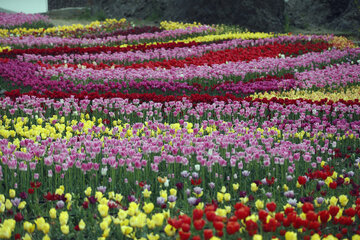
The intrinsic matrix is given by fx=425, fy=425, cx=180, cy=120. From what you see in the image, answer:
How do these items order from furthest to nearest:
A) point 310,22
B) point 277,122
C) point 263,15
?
point 310,22 → point 263,15 → point 277,122

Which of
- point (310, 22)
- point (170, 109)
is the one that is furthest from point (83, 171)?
point (310, 22)

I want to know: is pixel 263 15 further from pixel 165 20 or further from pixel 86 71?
pixel 86 71

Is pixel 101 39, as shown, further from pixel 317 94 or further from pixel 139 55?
pixel 317 94

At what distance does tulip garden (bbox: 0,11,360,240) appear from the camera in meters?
3.06

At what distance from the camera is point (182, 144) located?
15.6 ft

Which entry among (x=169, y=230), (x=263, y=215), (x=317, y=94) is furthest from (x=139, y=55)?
(x=263, y=215)

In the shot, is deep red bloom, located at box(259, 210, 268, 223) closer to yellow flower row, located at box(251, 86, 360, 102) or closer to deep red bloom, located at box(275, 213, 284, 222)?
deep red bloom, located at box(275, 213, 284, 222)

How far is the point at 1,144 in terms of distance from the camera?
15.4ft

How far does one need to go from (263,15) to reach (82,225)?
21.0 metres

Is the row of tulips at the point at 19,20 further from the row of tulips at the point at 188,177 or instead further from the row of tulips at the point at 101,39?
the row of tulips at the point at 188,177

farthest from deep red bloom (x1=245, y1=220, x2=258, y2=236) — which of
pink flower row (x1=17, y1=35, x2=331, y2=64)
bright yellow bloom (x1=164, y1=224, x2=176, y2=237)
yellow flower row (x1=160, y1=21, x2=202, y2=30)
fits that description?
yellow flower row (x1=160, y1=21, x2=202, y2=30)

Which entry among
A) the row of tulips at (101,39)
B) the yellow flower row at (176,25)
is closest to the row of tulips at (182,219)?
the row of tulips at (101,39)

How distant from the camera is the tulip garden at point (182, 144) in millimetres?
3061

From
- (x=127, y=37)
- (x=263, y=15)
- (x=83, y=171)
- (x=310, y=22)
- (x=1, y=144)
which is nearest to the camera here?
(x=83, y=171)
